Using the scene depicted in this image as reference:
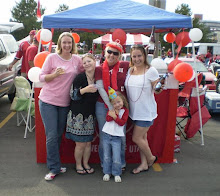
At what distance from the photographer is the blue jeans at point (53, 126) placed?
3.52 meters

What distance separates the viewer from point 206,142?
5.33 metres

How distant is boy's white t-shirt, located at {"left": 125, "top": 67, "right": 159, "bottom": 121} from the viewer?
3.51m

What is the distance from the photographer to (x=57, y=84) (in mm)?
3486

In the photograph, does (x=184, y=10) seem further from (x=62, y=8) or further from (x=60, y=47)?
(x=60, y=47)

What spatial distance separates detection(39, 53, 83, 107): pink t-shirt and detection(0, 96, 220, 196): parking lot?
1.04 m

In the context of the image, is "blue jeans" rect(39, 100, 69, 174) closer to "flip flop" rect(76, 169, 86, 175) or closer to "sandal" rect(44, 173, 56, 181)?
"sandal" rect(44, 173, 56, 181)

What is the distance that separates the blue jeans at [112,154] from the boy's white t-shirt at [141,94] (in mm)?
383

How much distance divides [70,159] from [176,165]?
1588mm

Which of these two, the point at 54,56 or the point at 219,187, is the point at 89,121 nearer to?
the point at 54,56

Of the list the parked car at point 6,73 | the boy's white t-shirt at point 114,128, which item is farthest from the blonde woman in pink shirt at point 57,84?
the parked car at point 6,73

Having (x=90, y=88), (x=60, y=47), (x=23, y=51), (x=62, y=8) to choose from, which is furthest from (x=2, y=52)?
(x=62, y=8)

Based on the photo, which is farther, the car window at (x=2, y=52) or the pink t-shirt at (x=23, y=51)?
the car window at (x=2, y=52)

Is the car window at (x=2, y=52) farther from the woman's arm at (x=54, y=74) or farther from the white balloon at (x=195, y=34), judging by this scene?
the white balloon at (x=195, y=34)

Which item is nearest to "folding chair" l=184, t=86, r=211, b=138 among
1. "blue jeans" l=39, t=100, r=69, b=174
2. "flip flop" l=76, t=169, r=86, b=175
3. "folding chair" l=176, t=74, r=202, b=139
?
"folding chair" l=176, t=74, r=202, b=139
